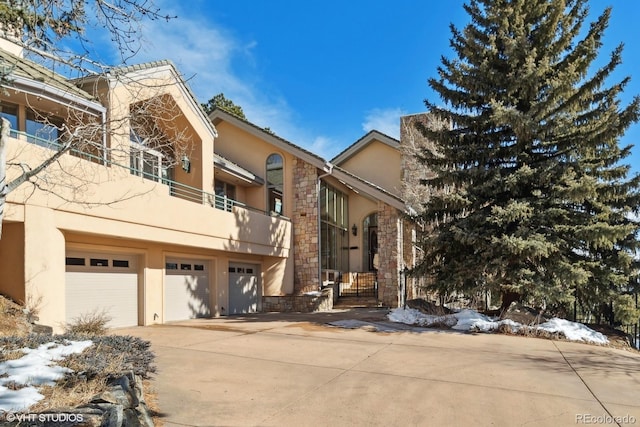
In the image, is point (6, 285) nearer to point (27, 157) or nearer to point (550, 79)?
point (27, 157)

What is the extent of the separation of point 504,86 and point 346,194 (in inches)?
467

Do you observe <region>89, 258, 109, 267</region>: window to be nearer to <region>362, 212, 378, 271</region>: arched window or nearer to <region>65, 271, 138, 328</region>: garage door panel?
<region>65, 271, 138, 328</region>: garage door panel

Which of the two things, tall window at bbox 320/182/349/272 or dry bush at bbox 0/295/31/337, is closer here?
dry bush at bbox 0/295/31/337

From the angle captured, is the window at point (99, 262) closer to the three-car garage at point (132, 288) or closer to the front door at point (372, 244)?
the three-car garage at point (132, 288)

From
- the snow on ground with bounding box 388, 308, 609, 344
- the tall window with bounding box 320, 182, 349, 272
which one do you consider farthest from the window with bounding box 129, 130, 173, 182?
the snow on ground with bounding box 388, 308, 609, 344

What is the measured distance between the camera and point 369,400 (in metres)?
5.49

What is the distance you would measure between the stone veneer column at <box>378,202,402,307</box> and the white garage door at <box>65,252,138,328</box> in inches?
405

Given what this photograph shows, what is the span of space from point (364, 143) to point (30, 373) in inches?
837

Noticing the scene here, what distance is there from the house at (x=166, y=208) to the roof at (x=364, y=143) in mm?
68

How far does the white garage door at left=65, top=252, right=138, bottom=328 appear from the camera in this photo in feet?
35.1

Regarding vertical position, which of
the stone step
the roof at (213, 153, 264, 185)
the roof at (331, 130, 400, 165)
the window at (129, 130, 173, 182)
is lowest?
the stone step

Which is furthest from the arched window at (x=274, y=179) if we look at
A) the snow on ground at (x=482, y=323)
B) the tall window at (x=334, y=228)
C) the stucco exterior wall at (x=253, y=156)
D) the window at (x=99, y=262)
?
the window at (x=99, y=262)

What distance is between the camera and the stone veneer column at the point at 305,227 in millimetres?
18875

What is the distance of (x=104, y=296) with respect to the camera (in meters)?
11.5
